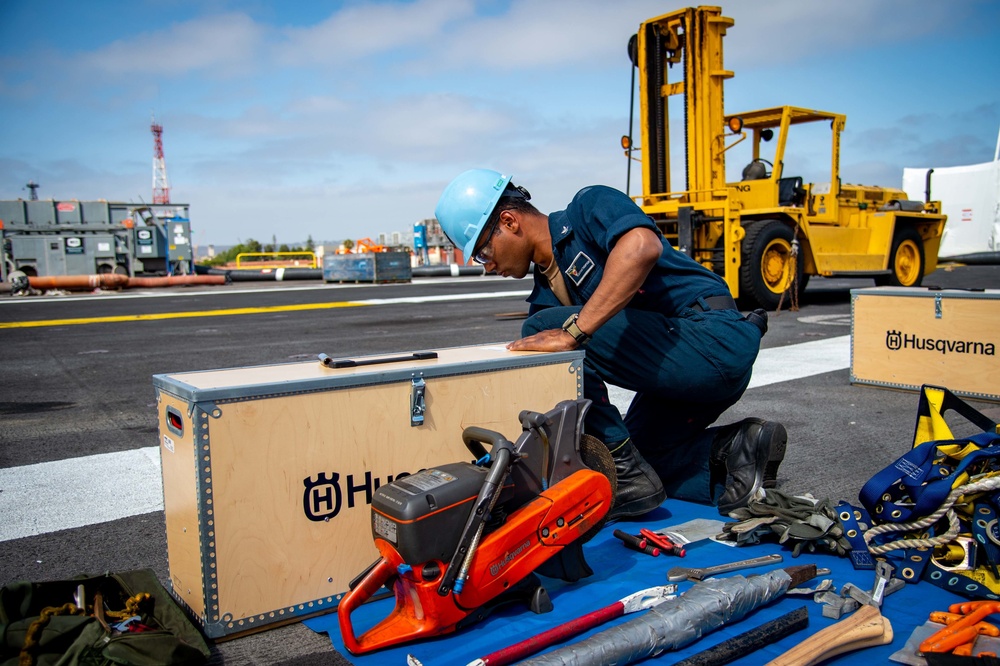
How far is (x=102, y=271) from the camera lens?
26.2 metres

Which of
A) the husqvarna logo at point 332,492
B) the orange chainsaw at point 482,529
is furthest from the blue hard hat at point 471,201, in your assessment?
the husqvarna logo at point 332,492

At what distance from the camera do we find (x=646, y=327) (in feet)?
10.2

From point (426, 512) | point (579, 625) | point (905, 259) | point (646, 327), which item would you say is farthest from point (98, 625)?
point (905, 259)

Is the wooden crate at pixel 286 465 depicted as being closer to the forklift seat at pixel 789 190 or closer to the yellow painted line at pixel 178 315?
the forklift seat at pixel 789 190

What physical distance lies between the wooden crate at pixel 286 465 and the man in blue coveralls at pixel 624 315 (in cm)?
60

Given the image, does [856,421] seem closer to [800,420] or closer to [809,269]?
[800,420]

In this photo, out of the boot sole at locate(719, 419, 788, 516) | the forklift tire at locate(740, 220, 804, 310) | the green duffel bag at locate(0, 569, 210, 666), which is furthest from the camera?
the forklift tire at locate(740, 220, 804, 310)

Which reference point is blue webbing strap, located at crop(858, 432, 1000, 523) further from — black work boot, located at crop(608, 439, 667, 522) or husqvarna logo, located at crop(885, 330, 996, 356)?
husqvarna logo, located at crop(885, 330, 996, 356)

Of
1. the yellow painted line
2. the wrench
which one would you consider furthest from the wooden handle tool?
the yellow painted line

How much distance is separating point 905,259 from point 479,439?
14.6 meters

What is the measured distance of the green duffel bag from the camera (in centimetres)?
204

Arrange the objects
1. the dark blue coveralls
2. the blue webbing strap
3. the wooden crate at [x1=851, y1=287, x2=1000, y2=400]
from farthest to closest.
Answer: the wooden crate at [x1=851, y1=287, x2=1000, y2=400] → the dark blue coveralls → the blue webbing strap

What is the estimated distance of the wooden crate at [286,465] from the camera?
2332 millimetres

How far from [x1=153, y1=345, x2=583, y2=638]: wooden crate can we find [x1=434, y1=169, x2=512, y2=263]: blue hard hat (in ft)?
2.02
